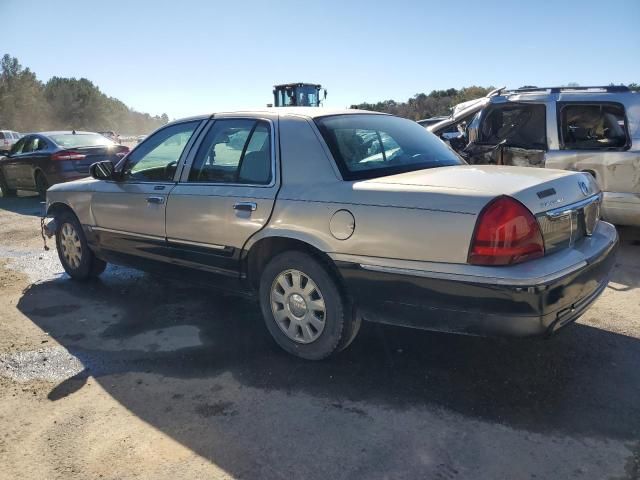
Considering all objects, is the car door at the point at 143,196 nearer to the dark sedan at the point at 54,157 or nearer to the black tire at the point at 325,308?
the black tire at the point at 325,308

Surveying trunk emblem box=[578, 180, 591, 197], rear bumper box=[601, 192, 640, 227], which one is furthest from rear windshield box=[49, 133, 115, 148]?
trunk emblem box=[578, 180, 591, 197]

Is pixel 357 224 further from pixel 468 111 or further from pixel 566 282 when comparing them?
pixel 468 111

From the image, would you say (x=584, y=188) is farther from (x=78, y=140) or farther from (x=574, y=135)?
(x=78, y=140)

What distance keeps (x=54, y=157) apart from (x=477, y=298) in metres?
10.2

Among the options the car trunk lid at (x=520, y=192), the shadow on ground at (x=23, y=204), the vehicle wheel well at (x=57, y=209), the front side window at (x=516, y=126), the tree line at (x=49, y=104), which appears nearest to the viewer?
the car trunk lid at (x=520, y=192)

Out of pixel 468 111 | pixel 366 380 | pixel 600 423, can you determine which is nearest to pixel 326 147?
pixel 366 380

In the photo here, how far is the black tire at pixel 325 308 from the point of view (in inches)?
127

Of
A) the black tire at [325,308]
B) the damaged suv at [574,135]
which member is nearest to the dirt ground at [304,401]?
the black tire at [325,308]

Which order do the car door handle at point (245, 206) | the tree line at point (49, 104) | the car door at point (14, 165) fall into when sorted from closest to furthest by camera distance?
1. the car door handle at point (245, 206)
2. the car door at point (14, 165)
3. the tree line at point (49, 104)

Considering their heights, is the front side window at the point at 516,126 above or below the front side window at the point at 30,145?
below

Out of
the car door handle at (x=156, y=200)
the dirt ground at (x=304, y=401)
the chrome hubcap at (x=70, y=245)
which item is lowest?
the dirt ground at (x=304, y=401)

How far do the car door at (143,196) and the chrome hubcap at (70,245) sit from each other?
596mm

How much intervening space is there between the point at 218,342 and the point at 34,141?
9.81m

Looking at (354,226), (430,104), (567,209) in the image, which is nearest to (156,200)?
(354,226)
